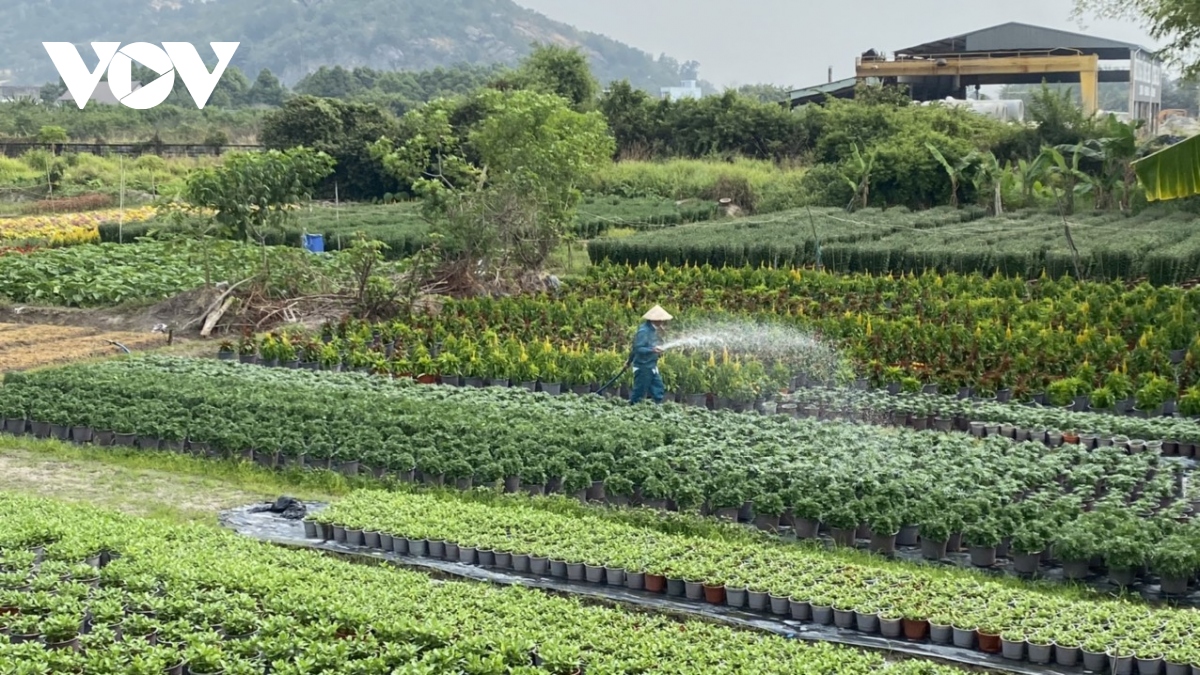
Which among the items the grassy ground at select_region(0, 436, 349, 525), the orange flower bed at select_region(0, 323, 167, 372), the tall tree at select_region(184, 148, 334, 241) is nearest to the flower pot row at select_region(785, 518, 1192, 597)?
the grassy ground at select_region(0, 436, 349, 525)

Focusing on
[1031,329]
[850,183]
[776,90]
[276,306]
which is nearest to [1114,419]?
[1031,329]

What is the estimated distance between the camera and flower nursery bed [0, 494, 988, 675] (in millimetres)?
7262

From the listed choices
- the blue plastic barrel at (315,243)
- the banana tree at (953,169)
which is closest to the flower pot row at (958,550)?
the blue plastic barrel at (315,243)

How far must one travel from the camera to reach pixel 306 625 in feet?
26.0

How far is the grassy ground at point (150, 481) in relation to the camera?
11.8 meters

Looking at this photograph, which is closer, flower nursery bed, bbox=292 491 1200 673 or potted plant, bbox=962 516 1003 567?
flower nursery bed, bbox=292 491 1200 673

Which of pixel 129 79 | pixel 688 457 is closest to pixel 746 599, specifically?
pixel 688 457

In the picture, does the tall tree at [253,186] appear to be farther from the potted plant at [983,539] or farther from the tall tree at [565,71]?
the tall tree at [565,71]

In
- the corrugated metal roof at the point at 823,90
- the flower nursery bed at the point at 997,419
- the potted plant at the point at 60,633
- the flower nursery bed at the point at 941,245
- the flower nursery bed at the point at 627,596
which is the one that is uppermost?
the corrugated metal roof at the point at 823,90

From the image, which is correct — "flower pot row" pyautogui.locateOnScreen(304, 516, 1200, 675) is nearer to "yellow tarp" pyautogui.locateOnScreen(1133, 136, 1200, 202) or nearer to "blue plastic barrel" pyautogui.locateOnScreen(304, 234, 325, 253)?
"yellow tarp" pyautogui.locateOnScreen(1133, 136, 1200, 202)

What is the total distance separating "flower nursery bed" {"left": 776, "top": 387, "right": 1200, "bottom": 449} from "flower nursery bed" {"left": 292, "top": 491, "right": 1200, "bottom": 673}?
3.87m

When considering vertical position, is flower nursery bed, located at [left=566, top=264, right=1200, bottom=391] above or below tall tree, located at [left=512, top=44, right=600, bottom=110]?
below

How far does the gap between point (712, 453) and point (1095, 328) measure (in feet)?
26.6

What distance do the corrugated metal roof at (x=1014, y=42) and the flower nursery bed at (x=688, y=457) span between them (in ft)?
162
